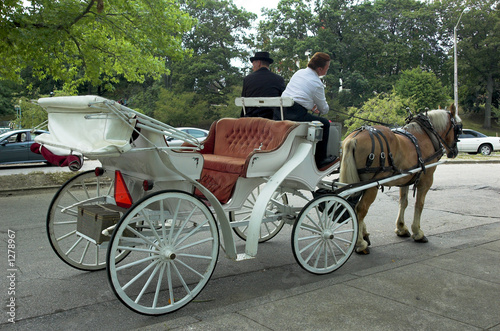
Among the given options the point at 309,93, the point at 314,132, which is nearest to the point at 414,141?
the point at 309,93

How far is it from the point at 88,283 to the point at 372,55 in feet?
195

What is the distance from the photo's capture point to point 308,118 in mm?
5742

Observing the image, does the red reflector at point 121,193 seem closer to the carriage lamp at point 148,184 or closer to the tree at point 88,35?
the carriage lamp at point 148,184

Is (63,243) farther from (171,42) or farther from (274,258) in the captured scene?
(171,42)

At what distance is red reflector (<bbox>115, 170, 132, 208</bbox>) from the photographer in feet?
13.4

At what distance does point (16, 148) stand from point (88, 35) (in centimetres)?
817

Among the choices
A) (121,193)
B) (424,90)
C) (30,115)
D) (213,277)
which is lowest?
(213,277)

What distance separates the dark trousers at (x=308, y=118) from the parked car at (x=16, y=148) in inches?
591

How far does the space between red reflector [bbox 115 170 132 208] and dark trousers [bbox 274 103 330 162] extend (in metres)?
2.49

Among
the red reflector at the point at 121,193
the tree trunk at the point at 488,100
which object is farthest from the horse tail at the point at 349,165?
the tree trunk at the point at 488,100

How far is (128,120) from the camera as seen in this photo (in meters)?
3.71

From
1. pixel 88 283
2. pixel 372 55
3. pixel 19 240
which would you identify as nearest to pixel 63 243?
pixel 19 240

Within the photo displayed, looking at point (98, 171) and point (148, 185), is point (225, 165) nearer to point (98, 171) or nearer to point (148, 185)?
point (148, 185)

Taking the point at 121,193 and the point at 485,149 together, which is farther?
the point at 485,149
